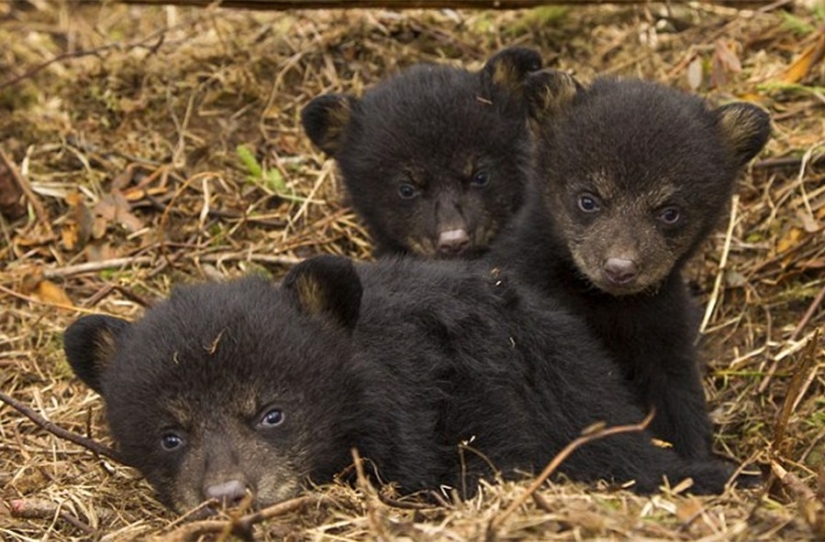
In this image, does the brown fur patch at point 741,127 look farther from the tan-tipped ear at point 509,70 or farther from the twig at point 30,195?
the twig at point 30,195

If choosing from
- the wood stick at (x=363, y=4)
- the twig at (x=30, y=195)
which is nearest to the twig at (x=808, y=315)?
the wood stick at (x=363, y=4)

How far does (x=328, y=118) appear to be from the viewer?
366 inches

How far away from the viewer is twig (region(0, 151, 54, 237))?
387 inches

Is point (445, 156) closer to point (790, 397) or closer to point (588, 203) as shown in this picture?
point (588, 203)

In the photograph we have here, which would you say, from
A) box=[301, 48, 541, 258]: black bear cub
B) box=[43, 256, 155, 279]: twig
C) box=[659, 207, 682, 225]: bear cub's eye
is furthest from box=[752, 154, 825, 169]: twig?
box=[43, 256, 155, 279]: twig

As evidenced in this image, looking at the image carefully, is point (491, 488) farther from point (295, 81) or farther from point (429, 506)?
point (295, 81)

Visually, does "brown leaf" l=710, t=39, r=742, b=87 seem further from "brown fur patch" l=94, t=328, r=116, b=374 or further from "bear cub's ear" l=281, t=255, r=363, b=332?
"brown fur patch" l=94, t=328, r=116, b=374

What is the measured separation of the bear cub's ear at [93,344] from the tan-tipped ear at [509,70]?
343 centimetres

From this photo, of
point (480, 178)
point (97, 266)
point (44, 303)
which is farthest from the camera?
point (97, 266)

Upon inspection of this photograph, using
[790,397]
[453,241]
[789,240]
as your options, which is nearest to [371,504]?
[790,397]

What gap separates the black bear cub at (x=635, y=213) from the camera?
7.47 m

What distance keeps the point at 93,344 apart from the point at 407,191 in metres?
2.99

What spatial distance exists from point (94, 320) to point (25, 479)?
100cm

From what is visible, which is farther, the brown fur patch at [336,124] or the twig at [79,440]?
the brown fur patch at [336,124]
